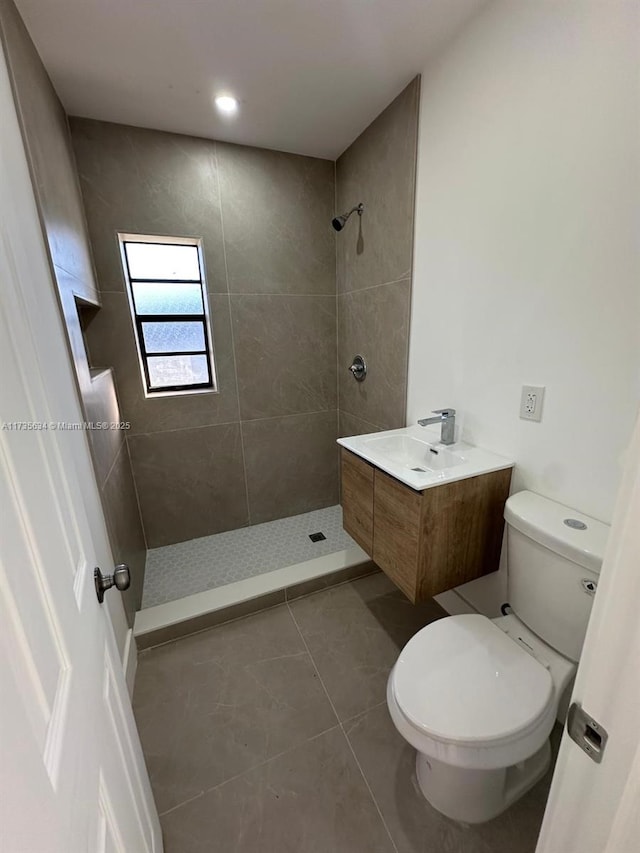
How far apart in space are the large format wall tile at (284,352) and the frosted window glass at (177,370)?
25cm

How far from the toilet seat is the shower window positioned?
6.14ft

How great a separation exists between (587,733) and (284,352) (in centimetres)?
223

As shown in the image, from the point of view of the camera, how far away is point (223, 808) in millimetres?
1123

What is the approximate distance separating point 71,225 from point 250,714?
→ 84.8 inches

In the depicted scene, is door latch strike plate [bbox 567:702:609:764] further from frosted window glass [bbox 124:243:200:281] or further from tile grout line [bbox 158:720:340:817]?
frosted window glass [bbox 124:243:200:281]

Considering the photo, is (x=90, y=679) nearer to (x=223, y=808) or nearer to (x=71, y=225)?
(x=223, y=808)

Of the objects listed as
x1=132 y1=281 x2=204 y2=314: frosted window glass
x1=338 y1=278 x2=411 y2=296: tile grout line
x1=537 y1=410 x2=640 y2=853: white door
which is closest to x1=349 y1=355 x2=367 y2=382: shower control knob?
x1=338 y1=278 x2=411 y2=296: tile grout line

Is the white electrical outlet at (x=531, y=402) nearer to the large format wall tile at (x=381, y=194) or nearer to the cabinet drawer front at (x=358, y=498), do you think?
the cabinet drawer front at (x=358, y=498)

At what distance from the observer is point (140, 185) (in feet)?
6.19

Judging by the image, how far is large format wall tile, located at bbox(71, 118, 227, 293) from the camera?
1797 mm

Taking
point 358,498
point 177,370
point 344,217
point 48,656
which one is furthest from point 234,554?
point 344,217

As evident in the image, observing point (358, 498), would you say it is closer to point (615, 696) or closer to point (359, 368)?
point (359, 368)

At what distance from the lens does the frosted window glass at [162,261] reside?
2.07 m

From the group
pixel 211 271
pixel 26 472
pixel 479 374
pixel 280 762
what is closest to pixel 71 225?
pixel 211 271
